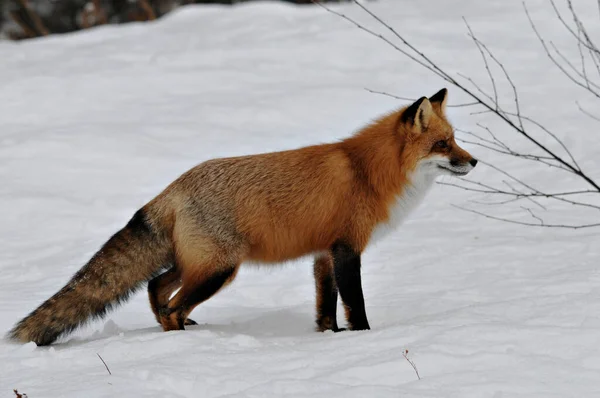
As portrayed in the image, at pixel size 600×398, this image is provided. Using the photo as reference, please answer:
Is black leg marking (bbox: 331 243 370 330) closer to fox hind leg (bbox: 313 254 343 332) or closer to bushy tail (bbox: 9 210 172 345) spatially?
fox hind leg (bbox: 313 254 343 332)

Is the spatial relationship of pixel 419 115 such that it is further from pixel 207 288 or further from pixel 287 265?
pixel 287 265

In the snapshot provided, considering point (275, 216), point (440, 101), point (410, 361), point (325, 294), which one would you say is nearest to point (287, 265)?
point (325, 294)

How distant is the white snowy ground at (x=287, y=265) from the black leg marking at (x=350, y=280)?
0.60 ft

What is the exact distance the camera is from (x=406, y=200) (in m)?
5.79

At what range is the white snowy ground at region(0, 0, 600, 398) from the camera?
14.3 feet

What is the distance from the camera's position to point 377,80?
41.3ft

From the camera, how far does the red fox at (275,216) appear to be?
5555 mm

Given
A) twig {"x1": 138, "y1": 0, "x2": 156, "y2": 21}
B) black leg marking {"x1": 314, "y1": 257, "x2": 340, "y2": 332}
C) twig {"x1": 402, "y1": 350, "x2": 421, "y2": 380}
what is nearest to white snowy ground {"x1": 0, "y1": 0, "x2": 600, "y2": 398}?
twig {"x1": 402, "y1": 350, "x2": 421, "y2": 380}

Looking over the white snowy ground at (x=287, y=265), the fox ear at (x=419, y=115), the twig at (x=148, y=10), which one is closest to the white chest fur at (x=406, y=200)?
the fox ear at (x=419, y=115)

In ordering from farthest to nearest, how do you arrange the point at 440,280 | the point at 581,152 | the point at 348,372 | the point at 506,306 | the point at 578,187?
the point at 581,152, the point at 578,187, the point at 440,280, the point at 506,306, the point at 348,372

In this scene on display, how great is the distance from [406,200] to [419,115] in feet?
1.88

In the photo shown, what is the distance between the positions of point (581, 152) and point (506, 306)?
16.4 feet

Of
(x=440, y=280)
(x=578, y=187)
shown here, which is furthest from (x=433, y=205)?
(x=440, y=280)

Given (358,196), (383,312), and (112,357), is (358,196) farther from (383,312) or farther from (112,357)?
(112,357)
